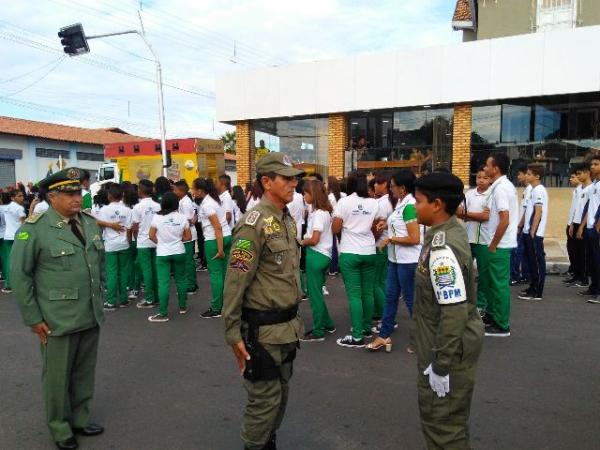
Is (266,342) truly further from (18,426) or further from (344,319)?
(344,319)

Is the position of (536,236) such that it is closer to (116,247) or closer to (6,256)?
(116,247)

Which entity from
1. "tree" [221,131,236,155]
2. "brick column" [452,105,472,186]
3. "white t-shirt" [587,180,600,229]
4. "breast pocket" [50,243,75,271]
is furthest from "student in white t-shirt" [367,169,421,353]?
"tree" [221,131,236,155]

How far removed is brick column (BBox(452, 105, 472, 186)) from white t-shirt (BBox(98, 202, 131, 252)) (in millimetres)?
8433

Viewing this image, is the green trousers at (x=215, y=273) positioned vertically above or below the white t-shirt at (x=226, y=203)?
below

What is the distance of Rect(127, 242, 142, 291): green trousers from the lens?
7315mm

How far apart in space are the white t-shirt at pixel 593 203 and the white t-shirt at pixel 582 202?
7 cm

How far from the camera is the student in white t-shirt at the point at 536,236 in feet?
22.6

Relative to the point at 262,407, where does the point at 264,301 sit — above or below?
above

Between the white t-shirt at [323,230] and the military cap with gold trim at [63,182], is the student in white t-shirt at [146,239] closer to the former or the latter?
the white t-shirt at [323,230]

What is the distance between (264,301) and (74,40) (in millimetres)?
15204

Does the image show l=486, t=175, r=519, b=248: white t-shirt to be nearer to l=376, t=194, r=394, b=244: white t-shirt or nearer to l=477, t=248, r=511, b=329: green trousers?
l=477, t=248, r=511, b=329: green trousers

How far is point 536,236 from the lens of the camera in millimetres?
6961

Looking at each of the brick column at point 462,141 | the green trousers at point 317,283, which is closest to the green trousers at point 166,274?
the green trousers at point 317,283

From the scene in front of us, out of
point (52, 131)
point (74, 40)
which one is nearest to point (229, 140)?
point (52, 131)
